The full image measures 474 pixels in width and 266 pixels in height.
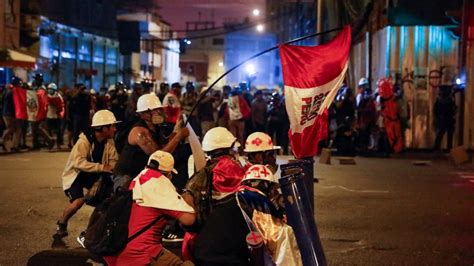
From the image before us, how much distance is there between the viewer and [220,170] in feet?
19.9

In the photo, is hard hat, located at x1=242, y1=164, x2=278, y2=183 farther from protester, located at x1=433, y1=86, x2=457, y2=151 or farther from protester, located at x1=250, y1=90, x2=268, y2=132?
protester, located at x1=433, y1=86, x2=457, y2=151

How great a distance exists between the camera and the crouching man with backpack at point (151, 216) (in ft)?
17.1

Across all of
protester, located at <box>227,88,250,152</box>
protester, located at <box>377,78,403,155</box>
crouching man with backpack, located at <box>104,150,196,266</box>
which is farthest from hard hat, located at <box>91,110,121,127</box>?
protester, located at <box>377,78,403,155</box>

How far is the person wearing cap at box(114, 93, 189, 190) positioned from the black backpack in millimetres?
2064

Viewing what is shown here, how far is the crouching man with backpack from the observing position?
522 cm

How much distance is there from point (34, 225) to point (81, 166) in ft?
5.70

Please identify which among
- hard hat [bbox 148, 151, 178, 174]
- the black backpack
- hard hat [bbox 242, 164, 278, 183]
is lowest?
the black backpack

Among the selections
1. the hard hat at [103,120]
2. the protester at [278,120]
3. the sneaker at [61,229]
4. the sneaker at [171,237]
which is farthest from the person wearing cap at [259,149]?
the protester at [278,120]

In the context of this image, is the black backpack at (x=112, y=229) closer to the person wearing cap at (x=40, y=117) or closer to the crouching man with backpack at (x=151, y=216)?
the crouching man with backpack at (x=151, y=216)

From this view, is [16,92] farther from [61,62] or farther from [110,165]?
[61,62]

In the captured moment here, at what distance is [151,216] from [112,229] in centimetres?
31

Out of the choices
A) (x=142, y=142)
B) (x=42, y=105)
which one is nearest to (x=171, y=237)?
(x=142, y=142)

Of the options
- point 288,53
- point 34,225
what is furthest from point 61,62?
point 288,53

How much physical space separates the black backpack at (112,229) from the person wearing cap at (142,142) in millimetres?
2064
